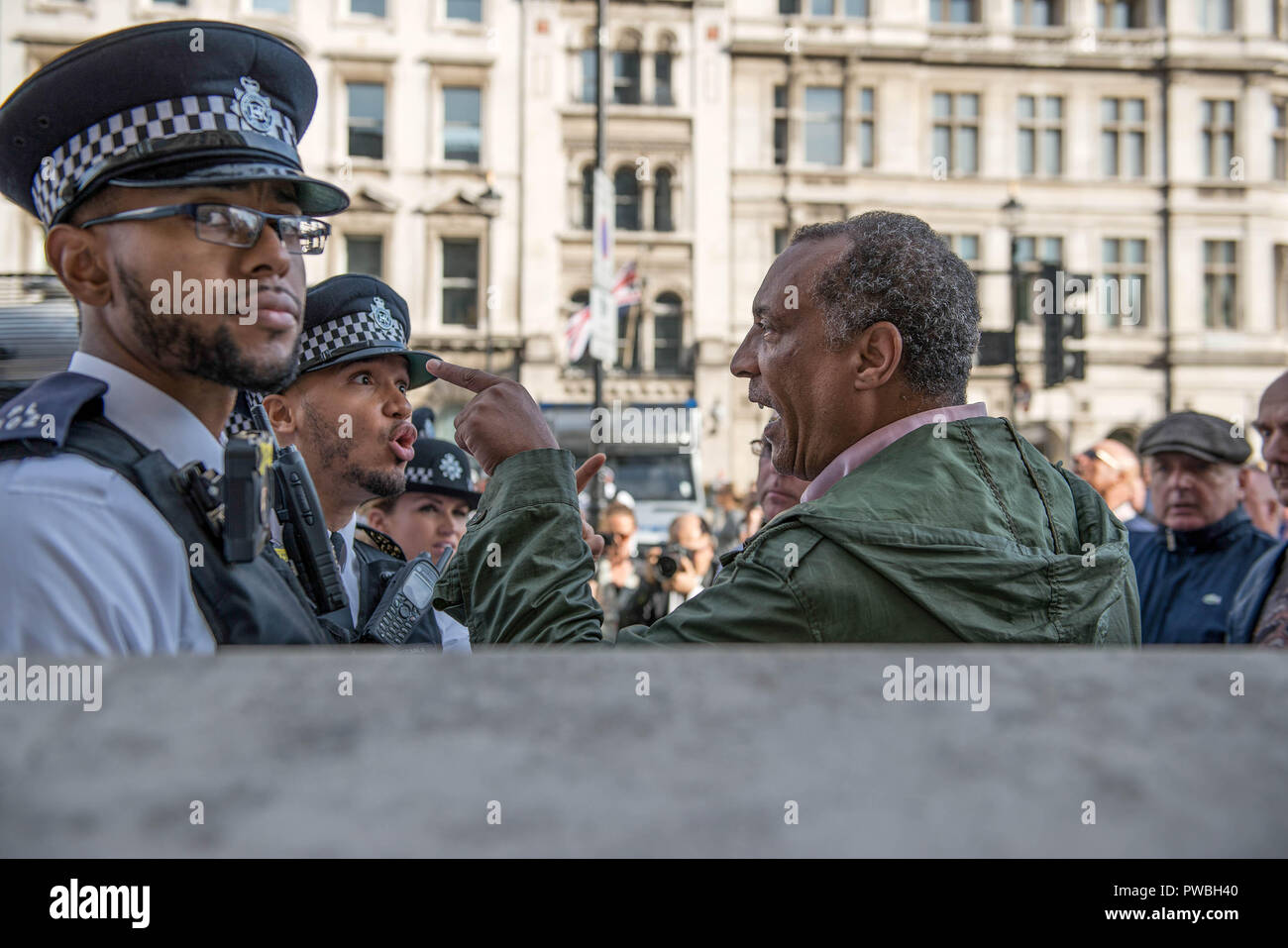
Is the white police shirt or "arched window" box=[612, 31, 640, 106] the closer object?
the white police shirt

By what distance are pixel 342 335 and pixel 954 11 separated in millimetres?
24115

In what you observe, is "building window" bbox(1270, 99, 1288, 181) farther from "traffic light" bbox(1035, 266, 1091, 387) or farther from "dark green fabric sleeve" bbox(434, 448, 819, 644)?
"dark green fabric sleeve" bbox(434, 448, 819, 644)

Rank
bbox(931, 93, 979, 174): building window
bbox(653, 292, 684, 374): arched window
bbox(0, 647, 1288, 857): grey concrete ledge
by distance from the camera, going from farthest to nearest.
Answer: bbox(931, 93, 979, 174): building window < bbox(653, 292, 684, 374): arched window < bbox(0, 647, 1288, 857): grey concrete ledge

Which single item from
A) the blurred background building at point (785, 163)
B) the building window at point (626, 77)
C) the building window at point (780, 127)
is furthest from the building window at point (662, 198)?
the building window at point (780, 127)

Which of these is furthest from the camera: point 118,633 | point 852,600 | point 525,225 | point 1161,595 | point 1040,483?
point 525,225

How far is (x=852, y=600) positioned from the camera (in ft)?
4.83

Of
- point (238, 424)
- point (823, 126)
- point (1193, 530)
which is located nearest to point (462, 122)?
point (823, 126)

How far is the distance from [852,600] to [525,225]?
72.2 feet

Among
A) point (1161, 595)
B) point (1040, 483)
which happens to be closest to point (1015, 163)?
point (1161, 595)

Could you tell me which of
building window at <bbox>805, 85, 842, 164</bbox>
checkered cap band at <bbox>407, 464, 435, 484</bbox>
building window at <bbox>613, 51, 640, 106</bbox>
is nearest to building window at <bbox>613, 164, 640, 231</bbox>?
building window at <bbox>613, 51, 640, 106</bbox>

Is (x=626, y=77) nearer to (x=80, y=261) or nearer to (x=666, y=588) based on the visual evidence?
(x=666, y=588)

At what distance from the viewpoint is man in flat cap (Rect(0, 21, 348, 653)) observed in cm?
111

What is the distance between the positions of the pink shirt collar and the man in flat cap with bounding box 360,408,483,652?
204 cm
